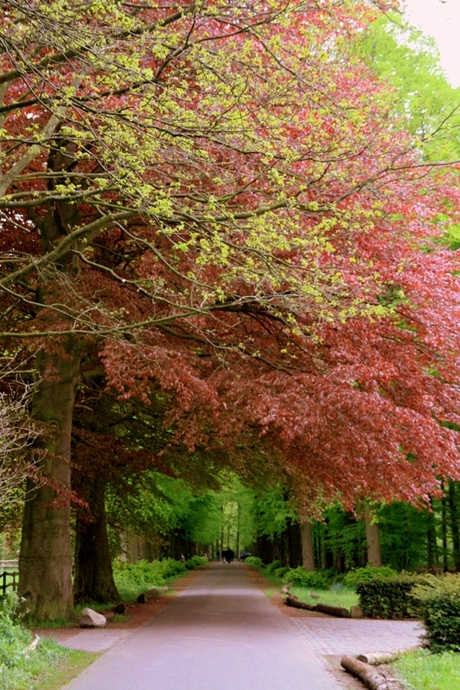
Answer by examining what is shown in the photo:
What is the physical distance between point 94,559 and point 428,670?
14205mm

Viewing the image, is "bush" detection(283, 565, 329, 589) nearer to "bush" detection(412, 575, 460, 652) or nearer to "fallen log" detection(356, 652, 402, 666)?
"fallen log" detection(356, 652, 402, 666)

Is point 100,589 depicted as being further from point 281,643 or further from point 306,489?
point 281,643

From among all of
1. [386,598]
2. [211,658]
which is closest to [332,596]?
[386,598]

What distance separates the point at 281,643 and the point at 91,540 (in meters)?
9.95

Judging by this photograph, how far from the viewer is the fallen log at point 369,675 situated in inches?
319

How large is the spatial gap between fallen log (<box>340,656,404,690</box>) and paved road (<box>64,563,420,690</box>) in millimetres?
322

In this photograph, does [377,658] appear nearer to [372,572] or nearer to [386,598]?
[386,598]

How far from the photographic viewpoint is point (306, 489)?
19.3 meters

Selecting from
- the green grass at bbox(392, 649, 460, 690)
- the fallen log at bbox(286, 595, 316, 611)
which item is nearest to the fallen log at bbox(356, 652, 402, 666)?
the green grass at bbox(392, 649, 460, 690)

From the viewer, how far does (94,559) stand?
2120 centimetres

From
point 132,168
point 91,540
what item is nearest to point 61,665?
point 132,168

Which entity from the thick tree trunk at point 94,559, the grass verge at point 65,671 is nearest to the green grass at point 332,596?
the thick tree trunk at point 94,559

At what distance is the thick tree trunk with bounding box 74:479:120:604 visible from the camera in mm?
20656

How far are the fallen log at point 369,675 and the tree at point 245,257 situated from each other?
4076 millimetres
